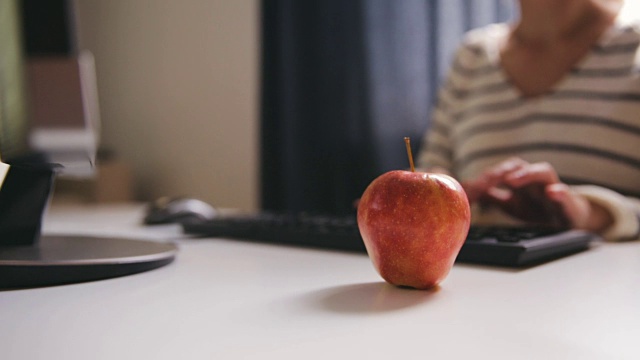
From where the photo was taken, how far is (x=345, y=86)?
1.75m

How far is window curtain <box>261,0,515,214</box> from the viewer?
1.59 m

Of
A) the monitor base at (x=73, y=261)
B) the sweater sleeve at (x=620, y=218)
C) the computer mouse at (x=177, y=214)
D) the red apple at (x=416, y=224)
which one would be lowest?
the computer mouse at (x=177, y=214)

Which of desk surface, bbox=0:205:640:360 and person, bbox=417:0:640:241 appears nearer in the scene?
desk surface, bbox=0:205:640:360

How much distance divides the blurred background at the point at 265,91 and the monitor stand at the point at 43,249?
22 cm

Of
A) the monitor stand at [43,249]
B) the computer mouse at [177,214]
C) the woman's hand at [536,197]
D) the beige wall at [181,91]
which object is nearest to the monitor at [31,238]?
the monitor stand at [43,249]

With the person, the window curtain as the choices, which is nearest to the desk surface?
the person

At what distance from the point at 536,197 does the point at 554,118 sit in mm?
391

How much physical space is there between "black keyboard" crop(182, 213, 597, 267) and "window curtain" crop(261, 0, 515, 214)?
857 millimetres

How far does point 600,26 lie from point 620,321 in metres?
0.96

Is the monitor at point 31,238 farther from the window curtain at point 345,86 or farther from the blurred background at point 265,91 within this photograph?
the window curtain at point 345,86

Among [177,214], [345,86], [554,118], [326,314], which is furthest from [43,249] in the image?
[345,86]

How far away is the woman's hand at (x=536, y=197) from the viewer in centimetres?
82

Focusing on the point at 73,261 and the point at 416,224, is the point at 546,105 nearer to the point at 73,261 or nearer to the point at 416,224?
the point at 416,224

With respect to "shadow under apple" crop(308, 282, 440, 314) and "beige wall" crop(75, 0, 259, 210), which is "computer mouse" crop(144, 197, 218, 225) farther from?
"beige wall" crop(75, 0, 259, 210)
